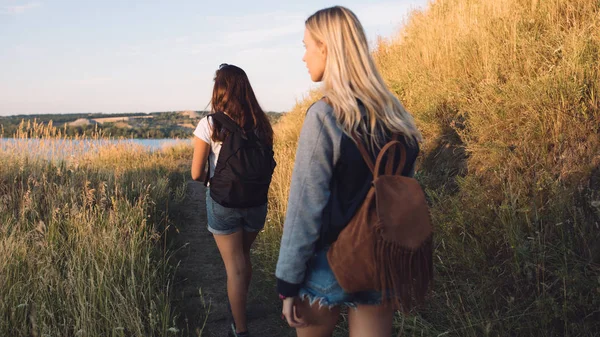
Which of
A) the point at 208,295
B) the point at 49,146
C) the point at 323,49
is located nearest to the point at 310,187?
the point at 323,49

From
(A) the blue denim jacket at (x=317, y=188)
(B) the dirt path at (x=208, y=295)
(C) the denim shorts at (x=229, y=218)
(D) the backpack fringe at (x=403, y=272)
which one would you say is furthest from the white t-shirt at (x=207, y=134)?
(D) the backpack fringe at (x=403, y=272)

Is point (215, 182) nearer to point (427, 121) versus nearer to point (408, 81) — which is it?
point (427, 121)

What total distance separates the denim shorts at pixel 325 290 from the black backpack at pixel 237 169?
160 centimetres

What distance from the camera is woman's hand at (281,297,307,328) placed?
1.69 m

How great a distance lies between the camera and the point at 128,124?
74.2 feet

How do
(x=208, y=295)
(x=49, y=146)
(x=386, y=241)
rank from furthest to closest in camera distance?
(x=49, y=146) < (x=208, y=295) < (x=386, y=241)

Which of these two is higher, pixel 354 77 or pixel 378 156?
pixel 354 77

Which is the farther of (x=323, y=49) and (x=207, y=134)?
(x=207, y=134)

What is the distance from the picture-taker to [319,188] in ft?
5.29

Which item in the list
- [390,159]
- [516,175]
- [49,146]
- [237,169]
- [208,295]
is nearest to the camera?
[390,159]

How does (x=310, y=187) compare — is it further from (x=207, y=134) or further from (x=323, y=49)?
(x=207, y=134)

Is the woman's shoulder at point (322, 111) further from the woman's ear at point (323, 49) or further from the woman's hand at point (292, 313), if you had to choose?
the woman's hand at point (292, 313)

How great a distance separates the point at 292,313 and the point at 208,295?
3.37m

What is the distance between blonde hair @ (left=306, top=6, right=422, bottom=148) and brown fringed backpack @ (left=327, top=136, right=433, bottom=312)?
8 cm
